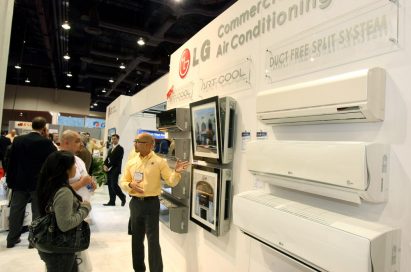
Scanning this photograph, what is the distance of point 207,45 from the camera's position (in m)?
3.06

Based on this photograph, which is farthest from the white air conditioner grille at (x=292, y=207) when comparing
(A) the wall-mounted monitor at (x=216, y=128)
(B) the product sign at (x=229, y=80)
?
(B) the product sign at (x=229, y=80)

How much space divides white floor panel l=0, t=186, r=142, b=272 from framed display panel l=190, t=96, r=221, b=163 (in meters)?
1.81

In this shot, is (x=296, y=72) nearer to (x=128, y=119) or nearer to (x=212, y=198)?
(x=212, y=198)

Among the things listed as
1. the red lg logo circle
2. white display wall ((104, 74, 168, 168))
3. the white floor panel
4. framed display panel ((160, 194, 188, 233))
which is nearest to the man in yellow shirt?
framed display panel ((160, 194, 188, 233))

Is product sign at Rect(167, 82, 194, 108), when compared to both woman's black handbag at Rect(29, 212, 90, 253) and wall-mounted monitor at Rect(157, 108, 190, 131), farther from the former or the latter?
woman's black handbag at Rect(29, 212, 90, 253)

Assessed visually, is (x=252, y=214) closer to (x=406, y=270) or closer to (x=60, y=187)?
(x=406, y=270)

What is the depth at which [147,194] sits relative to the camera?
2914mm

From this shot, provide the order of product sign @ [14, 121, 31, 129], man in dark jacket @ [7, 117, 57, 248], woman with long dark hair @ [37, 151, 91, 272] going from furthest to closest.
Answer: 1. product sign @ [14, 121, 31, 129]
2. man in dark jacket @ [7, 117, 57, 248]
3. woman with long dark hair @ [37, 151, 91, 272]

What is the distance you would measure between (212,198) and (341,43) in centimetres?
152

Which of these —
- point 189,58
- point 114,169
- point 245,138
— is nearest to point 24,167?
point 189,58

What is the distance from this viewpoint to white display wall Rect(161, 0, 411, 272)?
131cm

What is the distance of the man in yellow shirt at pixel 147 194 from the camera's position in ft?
9.48

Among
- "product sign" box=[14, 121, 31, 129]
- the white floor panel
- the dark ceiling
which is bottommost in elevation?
the white floor panel

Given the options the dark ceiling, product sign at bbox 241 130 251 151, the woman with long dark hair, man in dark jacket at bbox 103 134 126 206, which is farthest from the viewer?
man in dark jacket at bbox 103 134 126 206
